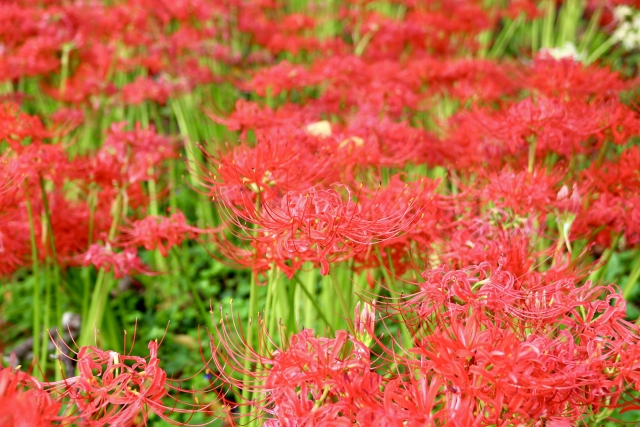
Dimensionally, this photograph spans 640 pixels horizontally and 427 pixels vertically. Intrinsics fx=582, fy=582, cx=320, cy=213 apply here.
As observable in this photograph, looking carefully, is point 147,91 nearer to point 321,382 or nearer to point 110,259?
point 110,259

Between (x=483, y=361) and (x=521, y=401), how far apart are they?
0.07 m

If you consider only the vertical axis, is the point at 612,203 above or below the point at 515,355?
below

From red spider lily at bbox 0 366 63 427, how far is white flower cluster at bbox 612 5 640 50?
4.56m

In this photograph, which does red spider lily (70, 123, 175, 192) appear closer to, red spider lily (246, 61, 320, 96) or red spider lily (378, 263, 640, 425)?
red spider lily (246, 61, 320, 96)

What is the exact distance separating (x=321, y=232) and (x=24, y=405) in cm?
58

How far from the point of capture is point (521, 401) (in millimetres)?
841

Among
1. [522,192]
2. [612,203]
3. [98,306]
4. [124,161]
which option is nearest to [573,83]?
[612,203]

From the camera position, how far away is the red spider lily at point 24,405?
2.46 ft

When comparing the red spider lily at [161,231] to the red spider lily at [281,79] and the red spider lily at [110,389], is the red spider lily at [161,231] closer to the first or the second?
the red spider lily at [110,389]

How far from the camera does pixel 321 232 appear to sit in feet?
3.71

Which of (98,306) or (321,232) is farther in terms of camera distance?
(98,306)

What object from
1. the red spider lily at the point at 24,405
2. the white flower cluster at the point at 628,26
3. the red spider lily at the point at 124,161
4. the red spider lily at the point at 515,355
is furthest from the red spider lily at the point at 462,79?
the red spider lily at the point at 24,405

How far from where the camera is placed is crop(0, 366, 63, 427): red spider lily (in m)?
0.75

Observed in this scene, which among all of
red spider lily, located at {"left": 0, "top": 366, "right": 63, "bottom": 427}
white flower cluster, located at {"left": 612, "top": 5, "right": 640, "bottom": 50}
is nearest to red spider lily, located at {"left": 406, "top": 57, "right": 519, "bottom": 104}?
white flower cluster, located at {"left": 612, "top": 5, "right": 640, "bottom": 50}
